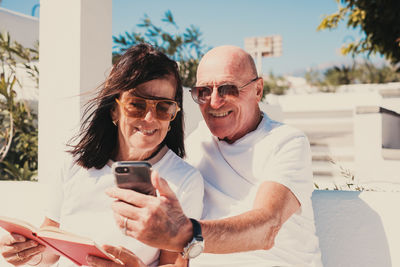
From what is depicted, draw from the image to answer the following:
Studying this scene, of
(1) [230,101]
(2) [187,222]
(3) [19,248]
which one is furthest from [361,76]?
(2) [187,222]

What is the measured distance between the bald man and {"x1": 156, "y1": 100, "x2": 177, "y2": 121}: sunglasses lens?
0.42 m

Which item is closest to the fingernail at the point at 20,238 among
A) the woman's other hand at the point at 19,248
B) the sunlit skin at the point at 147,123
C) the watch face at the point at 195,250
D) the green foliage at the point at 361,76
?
the woman's other hand at the point at 19,248

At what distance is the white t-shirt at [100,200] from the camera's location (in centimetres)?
209

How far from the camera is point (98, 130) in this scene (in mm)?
2367

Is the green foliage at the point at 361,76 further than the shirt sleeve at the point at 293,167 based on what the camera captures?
Yes

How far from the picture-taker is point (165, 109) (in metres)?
2.10

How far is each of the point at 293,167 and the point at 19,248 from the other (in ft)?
4.80

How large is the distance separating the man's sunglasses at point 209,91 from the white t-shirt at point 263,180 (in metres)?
0.26

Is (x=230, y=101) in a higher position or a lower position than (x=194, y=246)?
higher

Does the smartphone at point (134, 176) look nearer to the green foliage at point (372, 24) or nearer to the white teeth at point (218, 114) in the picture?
the white teeth at point (218, 114)

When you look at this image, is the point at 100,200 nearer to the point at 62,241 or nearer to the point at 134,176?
the point at 62,241

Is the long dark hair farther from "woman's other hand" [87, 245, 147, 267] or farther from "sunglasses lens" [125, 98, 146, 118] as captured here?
"woman's other hand" [87, 245, 147, 267]

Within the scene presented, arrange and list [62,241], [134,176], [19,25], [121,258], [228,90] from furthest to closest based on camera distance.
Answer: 1. [19,25]
2. [228,90]
3. [121,258]
4. [62,241]
5. [134,176]

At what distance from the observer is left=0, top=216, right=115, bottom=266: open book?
1.61 metres
